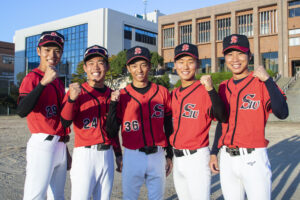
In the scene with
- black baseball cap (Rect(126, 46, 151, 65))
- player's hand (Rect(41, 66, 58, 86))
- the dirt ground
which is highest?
black baseball cap (Rect(126, 46, 151, 65))

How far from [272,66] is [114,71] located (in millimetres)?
27008

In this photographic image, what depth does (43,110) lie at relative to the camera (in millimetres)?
3244

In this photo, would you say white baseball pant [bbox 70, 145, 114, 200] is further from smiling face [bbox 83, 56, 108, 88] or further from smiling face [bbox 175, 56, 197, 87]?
smiling face [bbox 175, 56, 197, 87]

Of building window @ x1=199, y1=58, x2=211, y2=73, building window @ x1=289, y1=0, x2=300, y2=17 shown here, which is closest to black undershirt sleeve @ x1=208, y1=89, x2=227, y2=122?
building window @ x1=289, y1=0, x2=300, y2=17

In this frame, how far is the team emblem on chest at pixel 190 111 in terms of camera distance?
341cm

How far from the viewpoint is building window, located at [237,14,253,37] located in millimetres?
46156

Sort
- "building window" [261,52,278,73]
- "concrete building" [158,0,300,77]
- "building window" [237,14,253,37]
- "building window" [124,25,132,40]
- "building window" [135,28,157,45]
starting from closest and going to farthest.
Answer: "concrete building" [158,0,300,77] < "building window" [261,52,278,73] < "building window" [237,14,253,37] < "building window" [124,25,132,40] < "building window" [135,28,157,45]

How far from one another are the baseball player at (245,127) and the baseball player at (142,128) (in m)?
0.73

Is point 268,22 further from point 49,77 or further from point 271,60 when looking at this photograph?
point 49,77

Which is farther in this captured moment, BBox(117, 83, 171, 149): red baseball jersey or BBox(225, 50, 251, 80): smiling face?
BBox(117, 83, 171, 149): red baseball jersey

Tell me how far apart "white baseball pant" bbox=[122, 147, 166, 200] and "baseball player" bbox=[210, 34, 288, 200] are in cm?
72

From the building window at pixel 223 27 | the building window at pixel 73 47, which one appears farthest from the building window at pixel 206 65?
the building window at pixel 73 47

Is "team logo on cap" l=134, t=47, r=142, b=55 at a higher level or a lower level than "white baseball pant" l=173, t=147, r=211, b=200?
higher

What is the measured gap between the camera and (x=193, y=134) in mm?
3318
